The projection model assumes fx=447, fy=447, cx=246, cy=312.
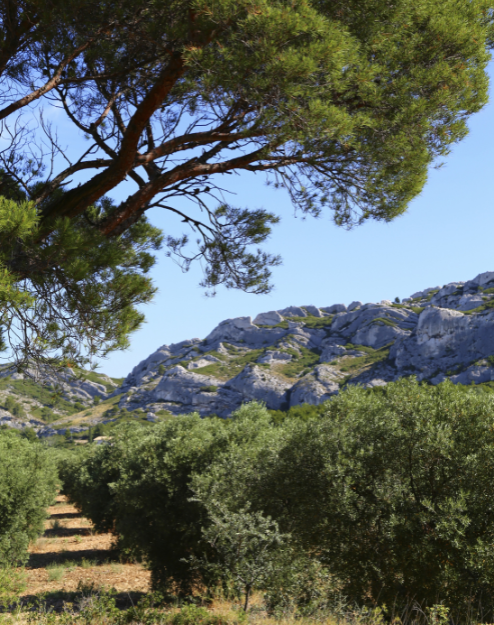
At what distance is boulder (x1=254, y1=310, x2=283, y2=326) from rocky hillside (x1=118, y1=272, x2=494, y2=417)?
445 millimetres

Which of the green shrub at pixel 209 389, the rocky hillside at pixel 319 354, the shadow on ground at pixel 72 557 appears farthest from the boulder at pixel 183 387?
the shadow on ground at pixel 72 557

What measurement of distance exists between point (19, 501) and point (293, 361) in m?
120

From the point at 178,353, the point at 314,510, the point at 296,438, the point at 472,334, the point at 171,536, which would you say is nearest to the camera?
the point at 314,510

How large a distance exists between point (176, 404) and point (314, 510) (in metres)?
126

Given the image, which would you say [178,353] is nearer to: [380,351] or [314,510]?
[380,351]

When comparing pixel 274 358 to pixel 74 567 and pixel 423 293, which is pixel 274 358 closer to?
pixel 423 293

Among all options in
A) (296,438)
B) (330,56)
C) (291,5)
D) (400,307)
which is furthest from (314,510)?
(400,307)

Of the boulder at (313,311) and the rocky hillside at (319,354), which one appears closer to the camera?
the rocky hillside at (319,354)

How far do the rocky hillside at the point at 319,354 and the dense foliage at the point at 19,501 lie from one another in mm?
69356

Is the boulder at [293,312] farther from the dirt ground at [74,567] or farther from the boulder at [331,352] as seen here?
the dirt ground at [74,567]

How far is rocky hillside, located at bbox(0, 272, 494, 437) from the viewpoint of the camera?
336ft

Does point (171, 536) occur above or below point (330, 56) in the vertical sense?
below

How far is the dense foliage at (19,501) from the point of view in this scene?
18.0 meters

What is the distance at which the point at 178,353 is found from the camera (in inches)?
6575
